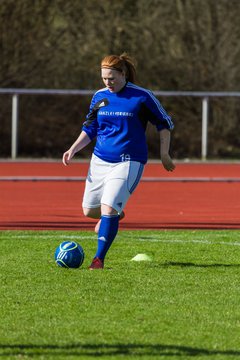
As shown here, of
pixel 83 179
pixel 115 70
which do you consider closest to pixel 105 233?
pixel 115 70

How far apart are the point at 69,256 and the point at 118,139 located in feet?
3.79

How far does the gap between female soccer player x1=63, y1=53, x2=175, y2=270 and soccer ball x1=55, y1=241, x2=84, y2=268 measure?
0.51 feet

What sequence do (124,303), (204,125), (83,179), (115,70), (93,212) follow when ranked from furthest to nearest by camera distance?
(204,125), (83,179), (93,212), (115,70), (124,303)

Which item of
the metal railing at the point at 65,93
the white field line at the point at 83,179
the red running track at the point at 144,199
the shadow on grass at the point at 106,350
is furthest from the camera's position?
the metal railing at the point at 65,93

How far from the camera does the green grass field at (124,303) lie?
6570 mm

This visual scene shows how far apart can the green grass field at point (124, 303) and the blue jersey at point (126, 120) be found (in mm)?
1057

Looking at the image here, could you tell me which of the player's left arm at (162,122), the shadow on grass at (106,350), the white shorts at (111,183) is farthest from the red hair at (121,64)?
the shadow on grass at (106,350)

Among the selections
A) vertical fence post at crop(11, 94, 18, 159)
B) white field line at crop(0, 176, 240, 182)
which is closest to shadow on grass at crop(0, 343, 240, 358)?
white field line at crop(0, 176, 240, 182)

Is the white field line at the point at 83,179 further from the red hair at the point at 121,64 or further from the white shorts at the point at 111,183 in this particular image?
the red hair at the point at 121,64

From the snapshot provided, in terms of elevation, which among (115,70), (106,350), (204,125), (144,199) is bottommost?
(204,125)

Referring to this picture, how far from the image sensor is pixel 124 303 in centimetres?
806

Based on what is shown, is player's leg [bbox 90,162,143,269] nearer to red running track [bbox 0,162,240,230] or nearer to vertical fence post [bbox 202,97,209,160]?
red running track [bbox 0,162,240,230]

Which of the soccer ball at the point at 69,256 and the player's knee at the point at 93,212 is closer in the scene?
the soccer ball at the point at 69,256

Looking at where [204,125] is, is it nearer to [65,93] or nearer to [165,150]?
[65,93]
